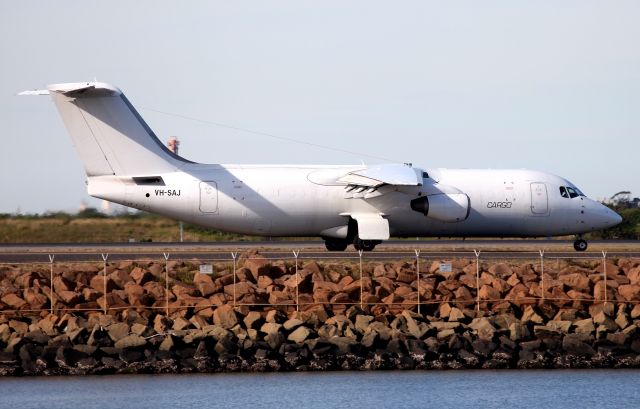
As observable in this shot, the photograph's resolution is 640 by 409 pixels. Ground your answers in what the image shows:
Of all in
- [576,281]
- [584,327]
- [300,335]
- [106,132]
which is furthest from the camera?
[106,132]

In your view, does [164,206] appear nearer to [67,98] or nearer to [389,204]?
[67,98]

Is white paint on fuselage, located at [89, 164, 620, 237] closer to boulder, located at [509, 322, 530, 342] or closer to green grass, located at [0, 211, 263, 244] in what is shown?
green grass, located at [0, 211, 263, 244]

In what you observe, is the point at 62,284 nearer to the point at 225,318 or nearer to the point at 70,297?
the point at 70,297

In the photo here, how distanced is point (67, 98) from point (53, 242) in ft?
42.2

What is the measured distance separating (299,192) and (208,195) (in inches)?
120

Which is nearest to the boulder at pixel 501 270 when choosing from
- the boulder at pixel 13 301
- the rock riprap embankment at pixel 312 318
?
the rock riprap embankment at pixel 312 318

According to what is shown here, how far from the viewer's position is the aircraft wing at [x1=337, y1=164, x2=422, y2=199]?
127 feet

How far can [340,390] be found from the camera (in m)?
25.5

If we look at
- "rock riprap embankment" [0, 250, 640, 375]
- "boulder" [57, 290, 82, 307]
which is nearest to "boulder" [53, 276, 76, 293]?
"rock riprap embankment" [0, 250, 640, 375]

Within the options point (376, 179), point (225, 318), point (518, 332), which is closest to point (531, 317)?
point (518, 332)

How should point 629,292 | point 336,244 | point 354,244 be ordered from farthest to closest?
point 336,244
point 354,244
point 629,292

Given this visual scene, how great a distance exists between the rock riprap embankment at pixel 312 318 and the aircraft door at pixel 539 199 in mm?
7399

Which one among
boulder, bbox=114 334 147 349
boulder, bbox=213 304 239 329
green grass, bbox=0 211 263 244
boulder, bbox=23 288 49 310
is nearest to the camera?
boulder, bbox=114 334 147 349

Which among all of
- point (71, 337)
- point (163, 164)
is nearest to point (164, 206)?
point (163, 164)
